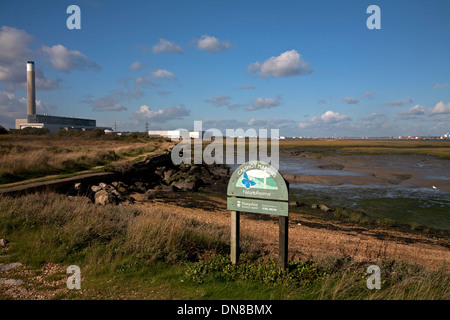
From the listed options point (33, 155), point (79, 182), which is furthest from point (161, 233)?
point (33, 155)

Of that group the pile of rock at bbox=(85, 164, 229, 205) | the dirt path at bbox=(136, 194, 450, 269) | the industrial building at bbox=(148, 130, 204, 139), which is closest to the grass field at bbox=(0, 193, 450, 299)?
the dirt path at bbox=(136, 194, 450, 269)

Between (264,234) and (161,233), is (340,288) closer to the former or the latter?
(161,233)

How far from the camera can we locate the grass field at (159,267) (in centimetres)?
452

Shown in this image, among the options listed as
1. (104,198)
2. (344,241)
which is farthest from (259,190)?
(104,198)

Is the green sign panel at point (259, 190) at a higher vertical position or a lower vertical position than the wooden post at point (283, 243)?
higher

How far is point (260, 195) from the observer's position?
→ 521 centimetres

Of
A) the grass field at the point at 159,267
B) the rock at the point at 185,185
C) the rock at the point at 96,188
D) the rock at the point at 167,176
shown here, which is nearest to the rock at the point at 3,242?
the grass field at the point at 159,267

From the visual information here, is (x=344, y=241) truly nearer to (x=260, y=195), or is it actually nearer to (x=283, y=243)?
(x=283, y=243)

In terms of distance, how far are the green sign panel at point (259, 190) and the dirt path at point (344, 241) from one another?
2146 millimetres

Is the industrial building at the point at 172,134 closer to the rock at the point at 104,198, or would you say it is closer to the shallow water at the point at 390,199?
the shallow water at the point at 390,199

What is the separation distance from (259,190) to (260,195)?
0.09 metres

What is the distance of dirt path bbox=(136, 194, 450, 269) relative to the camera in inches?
325

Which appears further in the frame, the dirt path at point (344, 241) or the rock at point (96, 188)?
the rock at point (96, 188)

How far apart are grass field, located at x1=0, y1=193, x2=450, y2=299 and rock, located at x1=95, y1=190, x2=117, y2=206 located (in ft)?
19.0
